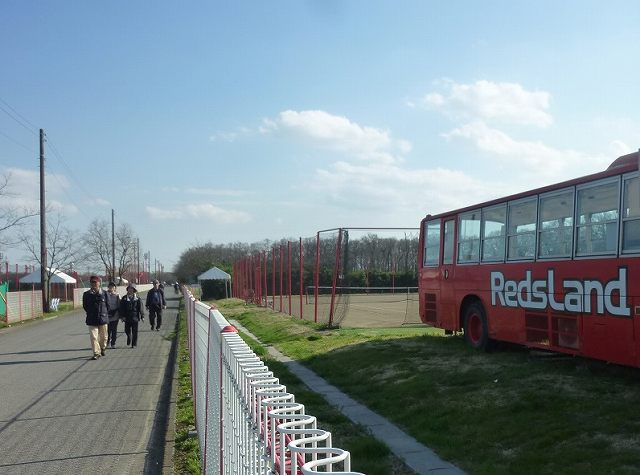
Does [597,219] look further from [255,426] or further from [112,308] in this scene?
[112,308]

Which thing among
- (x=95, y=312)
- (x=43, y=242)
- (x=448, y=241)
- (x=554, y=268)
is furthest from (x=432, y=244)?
(x=43, y=242)

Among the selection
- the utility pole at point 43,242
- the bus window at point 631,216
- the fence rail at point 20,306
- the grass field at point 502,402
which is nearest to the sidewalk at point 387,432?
the grass field at point 502,402

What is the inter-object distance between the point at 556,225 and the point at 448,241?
4.24m

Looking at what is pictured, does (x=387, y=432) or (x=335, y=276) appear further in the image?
(x=335, y=276)

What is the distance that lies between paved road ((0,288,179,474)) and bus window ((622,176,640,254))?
6165mm

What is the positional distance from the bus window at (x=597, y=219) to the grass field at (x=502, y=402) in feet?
6.00

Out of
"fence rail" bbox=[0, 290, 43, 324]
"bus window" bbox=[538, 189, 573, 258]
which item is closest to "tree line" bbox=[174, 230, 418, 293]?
"bus window" bbox=[538, 189, 573, 258]

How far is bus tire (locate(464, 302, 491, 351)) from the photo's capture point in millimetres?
12500

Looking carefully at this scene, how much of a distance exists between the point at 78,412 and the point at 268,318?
1623 cm

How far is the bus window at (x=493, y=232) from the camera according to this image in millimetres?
11969

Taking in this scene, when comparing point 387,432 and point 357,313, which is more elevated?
point 387,432

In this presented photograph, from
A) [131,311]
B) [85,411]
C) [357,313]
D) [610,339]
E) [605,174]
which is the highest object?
[605,174]

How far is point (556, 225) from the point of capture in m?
10.3

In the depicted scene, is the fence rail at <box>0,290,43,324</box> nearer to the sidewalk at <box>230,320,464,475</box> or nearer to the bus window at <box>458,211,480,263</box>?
the sidewalk at <box>230,320,464,475</box>
